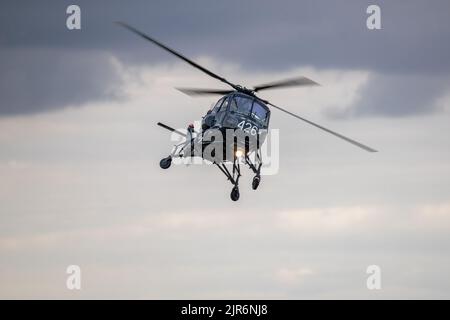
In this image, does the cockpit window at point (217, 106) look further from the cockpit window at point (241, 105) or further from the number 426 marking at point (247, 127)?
the number 426 marking at point (247, 127)

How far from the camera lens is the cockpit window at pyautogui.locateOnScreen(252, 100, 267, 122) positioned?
11391 centimetres

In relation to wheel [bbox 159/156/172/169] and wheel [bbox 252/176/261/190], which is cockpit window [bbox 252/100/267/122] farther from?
wheel [bbox 159/156/172/169]

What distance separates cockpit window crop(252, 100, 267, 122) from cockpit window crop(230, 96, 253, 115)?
44 centimetres

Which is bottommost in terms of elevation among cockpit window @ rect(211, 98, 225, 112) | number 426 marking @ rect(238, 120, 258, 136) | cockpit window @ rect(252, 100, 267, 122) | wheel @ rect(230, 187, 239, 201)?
wheel @ rect(230, 187, 239, 201)

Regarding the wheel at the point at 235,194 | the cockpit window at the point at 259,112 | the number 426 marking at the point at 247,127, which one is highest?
the cockpit window at the point at 259,112

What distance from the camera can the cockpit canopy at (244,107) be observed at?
372ft

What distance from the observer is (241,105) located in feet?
373
